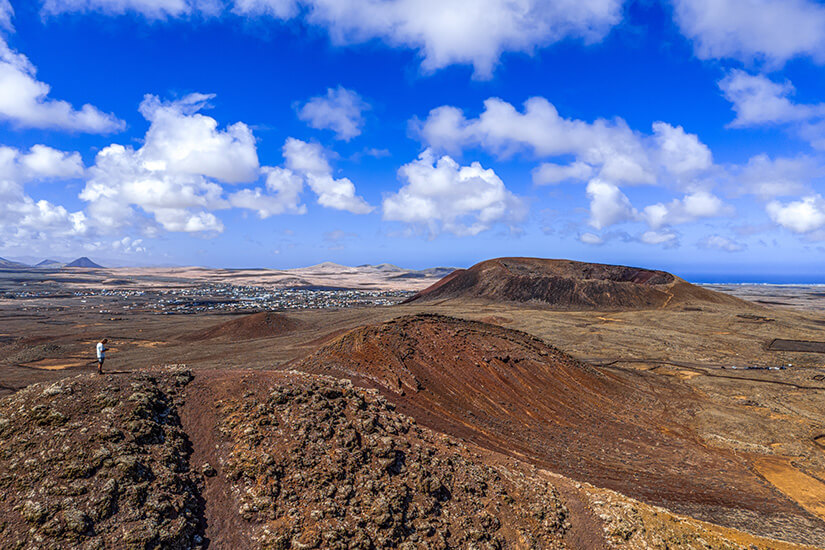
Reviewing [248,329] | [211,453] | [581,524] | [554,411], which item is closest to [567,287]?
[248,329]

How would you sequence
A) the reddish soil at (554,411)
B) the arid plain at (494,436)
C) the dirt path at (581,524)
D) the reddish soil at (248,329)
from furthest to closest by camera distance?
the reddish soil at (248,329) < the reddish soil at (554,411) < the dirt path at (581,524) < the arid plain at (494,436)

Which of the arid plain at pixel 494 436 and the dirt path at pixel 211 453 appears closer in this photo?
the dirt path at pixel 211 453

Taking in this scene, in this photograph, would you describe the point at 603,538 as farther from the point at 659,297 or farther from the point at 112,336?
the point at 659,297

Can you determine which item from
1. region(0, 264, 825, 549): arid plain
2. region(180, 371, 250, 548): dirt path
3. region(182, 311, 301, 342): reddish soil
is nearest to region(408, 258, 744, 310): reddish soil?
region(0, 264, 825, 549): arid plain

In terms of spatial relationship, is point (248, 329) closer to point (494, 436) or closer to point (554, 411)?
point (554, 411)

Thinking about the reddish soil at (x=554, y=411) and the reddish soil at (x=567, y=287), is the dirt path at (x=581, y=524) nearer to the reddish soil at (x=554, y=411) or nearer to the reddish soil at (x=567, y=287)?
the reddish soil at (x=554, y=411)

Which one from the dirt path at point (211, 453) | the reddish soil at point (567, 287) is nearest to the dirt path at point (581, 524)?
the dirt path at point (211, 453)

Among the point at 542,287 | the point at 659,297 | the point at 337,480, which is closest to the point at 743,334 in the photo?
the point at 659,297
